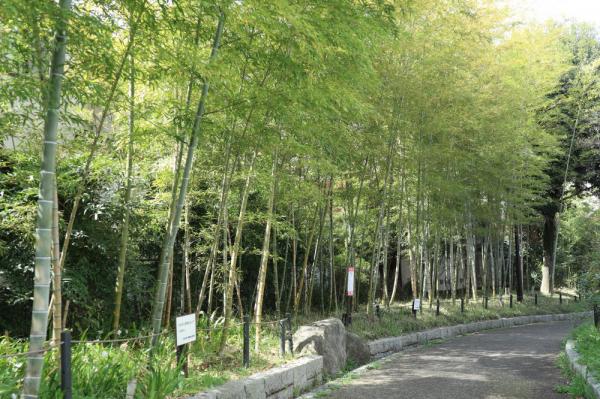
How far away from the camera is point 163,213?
6.72 metres

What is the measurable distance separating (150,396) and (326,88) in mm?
2669

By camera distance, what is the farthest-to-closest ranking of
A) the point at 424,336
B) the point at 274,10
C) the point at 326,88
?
the point at 424,336 < the point at 326,88 < the point at 274,10

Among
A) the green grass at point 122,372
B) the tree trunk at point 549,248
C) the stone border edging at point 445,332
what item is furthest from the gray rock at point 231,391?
the tree trunk at point 549,248

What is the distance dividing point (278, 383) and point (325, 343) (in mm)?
1517

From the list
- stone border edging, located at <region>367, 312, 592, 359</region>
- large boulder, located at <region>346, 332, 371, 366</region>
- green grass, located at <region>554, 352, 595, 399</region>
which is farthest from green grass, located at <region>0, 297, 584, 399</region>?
stone border edging, located at <region>367, 312, 592, 359</region>

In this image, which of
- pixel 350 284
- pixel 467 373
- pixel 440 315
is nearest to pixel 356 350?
pixel 350 284

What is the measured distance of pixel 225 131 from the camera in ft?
18.0

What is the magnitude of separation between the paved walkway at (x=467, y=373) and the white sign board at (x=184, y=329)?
5.54 feet

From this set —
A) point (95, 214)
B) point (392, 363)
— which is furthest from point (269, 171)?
point (392, 363)

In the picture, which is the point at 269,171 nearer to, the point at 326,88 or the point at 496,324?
the point at 326,88

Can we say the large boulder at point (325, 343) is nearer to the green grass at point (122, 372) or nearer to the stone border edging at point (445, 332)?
the green grass at point (122, 372)

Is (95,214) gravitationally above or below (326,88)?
below

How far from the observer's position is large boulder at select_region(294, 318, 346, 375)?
631cm

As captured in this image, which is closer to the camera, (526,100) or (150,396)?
(150,396)
